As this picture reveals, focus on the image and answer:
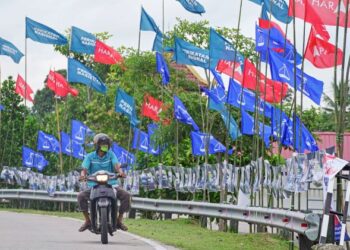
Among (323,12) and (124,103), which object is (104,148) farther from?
(124,103)

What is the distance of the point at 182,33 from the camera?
1836 inches

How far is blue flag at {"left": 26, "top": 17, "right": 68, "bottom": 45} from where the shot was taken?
3681cm

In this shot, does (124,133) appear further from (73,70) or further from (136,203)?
(136,203)

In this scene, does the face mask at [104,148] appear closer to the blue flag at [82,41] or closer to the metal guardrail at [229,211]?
the metal guardrail at [229,211]

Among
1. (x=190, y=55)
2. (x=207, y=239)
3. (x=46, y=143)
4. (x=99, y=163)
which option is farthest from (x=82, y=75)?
(x=99, y=163)

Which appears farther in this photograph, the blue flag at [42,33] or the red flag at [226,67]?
the blue flag at [42,33]

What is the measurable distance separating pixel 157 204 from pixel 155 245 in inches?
453

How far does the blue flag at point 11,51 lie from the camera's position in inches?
1647

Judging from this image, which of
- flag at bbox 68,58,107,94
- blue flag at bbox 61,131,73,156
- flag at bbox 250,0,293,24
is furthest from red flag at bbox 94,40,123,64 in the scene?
flag at bbox 250,0,293,24

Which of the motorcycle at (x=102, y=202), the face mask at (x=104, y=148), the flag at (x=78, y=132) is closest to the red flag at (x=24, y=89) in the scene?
the flag at (x=78, y=132)

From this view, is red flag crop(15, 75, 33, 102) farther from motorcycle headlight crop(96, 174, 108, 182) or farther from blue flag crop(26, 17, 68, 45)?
motorcycle headlight crop(96, 174, 108, 182)

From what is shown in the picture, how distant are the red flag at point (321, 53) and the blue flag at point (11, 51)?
22792mm

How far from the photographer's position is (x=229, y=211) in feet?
74.7

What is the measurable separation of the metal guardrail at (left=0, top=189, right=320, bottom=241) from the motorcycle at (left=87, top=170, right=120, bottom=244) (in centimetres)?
260
